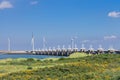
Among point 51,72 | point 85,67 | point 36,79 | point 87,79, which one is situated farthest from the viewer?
point 85,67

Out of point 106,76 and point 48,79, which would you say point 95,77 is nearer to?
point 106,76

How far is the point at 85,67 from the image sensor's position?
38938mm

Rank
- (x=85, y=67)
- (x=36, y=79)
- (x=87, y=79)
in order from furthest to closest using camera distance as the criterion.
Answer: (x=85, y=67) < (x=36, y=79) < (x=87, y=79)

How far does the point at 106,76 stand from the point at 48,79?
176 inches

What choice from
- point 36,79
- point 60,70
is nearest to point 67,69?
point 60,70

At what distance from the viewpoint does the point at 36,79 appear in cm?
3150

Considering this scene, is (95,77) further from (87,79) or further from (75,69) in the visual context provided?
(75,69)

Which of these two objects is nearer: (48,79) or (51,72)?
(48,79)

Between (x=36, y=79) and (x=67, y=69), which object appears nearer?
(x=36, y=79)

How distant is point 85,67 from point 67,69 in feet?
7.82

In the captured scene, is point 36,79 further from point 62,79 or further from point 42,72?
point 42,72

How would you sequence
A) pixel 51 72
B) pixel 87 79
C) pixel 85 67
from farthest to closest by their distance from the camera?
pixel 85 67
pixel 51 72
pixel 87 79

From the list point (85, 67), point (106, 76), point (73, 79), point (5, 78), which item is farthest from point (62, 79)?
point (85, 67)

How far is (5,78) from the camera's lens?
1300 inches
